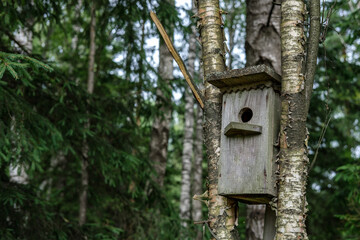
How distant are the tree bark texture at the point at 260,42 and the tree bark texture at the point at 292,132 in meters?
1.74

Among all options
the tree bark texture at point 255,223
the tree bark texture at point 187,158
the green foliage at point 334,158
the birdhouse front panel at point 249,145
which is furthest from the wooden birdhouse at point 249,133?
the tree bark texture at point 187,158

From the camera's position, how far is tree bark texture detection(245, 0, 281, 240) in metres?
4.44

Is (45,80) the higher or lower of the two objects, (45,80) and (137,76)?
the lower

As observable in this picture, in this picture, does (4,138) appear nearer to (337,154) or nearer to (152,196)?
(152,196)

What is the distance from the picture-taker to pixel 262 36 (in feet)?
14.9

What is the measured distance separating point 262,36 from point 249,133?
6.69 feet

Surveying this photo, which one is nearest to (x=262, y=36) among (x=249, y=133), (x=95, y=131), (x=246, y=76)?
(x=246, y=76)

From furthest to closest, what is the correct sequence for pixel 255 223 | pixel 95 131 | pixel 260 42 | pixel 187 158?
pixel 187 158 → pixel 95 131 → pixel 260 42 → pixel 255 223

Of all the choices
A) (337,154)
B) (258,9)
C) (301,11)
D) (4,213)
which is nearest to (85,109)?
(4,213)

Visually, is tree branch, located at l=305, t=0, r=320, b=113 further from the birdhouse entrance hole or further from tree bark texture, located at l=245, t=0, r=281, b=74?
tree bark texture, located at l=245, t=0, r=281, b=74

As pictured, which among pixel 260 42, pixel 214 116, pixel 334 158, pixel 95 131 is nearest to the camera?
pixel 214 116

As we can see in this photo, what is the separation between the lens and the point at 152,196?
6648 millimetres

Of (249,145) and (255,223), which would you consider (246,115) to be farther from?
(255,223)

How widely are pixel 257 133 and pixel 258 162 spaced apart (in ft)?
0.62
